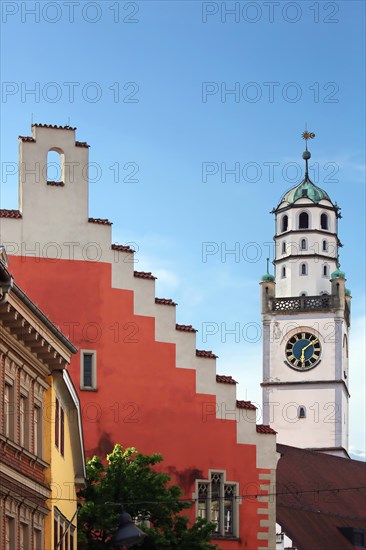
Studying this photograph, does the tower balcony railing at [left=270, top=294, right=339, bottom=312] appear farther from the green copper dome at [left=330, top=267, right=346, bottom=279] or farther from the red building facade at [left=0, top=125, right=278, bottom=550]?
the red building facade at [left=0, top=125, right=278, bottom=550]

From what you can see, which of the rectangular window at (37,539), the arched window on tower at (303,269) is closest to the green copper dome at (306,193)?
the arched window on tower at (303,269)

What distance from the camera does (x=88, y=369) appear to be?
53.7m

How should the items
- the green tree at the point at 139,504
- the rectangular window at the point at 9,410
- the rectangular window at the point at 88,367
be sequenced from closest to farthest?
the rectangular window at the point at 9,410 < the green tree at the point at 139,504 < the rectangular window at the point at 88,367

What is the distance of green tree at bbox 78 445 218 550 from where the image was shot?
43.8 metres

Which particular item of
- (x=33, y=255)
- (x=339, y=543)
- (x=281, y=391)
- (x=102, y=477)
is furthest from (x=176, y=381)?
(x=281, y=391)

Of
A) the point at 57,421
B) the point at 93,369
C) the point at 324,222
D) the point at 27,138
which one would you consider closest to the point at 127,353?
the point at 93,369

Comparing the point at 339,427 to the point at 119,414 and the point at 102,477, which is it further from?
the point at 102,477

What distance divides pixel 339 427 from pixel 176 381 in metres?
65.5

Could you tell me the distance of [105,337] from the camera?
177 ft

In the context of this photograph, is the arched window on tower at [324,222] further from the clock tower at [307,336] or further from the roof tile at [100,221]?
the roof tile at [100,221]

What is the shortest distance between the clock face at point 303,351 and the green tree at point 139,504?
73658 mm

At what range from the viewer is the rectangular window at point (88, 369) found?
53.5 metres

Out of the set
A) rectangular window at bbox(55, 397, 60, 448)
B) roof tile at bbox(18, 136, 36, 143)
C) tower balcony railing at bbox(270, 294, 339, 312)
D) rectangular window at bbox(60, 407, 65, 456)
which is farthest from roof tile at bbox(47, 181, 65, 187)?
tower balcony railing at bbox(270, 294, 339, 312)

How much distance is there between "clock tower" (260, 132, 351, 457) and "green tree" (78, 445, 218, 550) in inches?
2815
